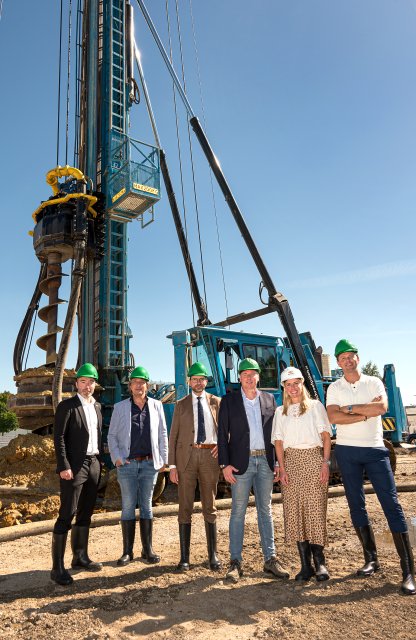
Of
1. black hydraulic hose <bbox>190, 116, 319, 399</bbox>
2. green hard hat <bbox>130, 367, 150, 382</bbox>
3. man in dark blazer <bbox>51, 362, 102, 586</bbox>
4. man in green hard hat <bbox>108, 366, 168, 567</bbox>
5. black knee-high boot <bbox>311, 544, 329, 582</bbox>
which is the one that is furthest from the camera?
black hydraulic hose <bbox>190, 116, 319, 399</bbox>

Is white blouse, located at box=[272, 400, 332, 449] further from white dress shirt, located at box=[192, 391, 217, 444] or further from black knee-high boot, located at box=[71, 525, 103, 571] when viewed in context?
black knee-high boot, located at box=[71, 525, 103, 571]

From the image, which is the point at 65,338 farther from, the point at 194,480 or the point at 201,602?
the point at 201,602

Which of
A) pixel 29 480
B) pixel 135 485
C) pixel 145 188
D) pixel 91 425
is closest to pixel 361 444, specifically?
pixel 135 485

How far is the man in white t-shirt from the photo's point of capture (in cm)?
407

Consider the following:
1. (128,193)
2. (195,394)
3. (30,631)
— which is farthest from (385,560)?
(128,193)

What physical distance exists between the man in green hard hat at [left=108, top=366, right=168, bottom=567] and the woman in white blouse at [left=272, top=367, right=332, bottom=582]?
1.47 metres

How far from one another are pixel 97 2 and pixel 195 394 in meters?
14.1

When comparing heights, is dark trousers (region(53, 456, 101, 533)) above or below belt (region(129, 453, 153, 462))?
below

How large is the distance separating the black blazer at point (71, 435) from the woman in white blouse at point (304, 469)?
6.25 ft

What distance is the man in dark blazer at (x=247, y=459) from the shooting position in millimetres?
4277

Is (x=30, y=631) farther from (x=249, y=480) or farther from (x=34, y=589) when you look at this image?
(x=249, y=480)

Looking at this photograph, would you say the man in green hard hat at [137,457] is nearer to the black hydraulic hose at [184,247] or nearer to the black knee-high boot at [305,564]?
the black knee-high boot at [305,564]

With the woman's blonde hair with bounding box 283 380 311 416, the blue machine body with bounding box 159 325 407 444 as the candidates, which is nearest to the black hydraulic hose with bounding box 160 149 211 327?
the blue machine body with bounding box 159 325 407 444

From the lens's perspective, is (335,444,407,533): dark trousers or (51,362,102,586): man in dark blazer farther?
(51,362,102,586): man in dark blazer
